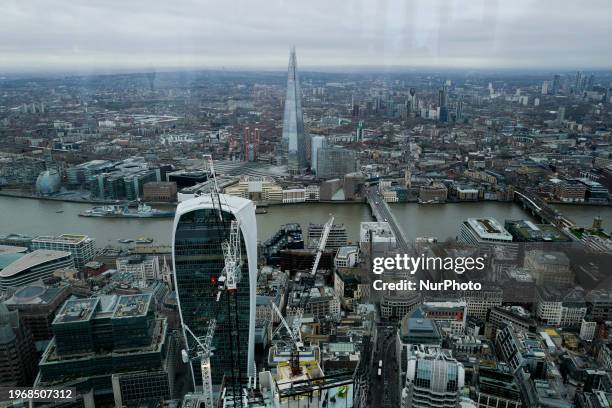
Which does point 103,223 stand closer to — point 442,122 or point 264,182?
point 264,182

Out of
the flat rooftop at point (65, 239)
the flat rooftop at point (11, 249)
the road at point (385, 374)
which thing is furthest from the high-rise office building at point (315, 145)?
the road at point (385, 374)

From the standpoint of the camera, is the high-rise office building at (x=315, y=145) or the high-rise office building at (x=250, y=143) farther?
the high-rise office building at (x=315, y=145)

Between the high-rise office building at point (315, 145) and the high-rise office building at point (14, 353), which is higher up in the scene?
the high-rise office building at point (315, 145)

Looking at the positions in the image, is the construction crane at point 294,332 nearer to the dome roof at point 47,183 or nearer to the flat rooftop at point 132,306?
the flat rooftop at point 132,306

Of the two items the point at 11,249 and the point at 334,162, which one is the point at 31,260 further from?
the point at 334,162

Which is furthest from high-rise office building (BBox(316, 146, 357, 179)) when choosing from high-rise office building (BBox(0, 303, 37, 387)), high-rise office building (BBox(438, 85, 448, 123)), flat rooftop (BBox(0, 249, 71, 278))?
high-rise office building (BBox(0, 303, 37, 387))
